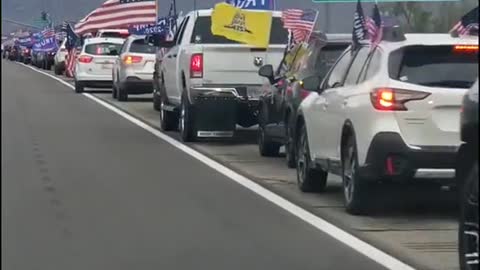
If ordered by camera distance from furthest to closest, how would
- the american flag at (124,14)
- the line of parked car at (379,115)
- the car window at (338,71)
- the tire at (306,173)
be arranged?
1. the american flag at (124,14)
2. the tire at (306,173)
3. the car window at (338,71)
4. the line of parked car at (379,115)

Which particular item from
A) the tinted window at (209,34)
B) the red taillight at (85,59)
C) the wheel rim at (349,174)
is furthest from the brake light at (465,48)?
the red taillight at (85,59)

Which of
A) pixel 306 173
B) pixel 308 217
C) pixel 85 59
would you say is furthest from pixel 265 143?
pixel 85 59

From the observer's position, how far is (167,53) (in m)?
21.5

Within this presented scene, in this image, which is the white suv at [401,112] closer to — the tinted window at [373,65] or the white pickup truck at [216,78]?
the tinted window at [373,65]

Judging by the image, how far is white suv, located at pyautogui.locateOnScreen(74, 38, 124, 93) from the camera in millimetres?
35188

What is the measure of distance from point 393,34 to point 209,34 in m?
8.40

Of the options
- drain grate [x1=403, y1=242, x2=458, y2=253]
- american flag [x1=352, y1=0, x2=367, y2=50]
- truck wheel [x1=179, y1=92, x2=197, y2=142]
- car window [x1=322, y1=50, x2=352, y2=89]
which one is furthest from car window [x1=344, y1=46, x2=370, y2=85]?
truck wheel [x1=179, y1=92, x2=197, y2=142]

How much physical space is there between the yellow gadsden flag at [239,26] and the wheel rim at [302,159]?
535cm

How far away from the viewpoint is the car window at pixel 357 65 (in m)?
11.6

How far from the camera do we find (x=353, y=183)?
11.1 m

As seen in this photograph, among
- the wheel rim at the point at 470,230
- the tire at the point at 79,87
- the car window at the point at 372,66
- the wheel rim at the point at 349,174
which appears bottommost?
the tire at the point at 79,87

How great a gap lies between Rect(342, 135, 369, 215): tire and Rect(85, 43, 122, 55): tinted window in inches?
959

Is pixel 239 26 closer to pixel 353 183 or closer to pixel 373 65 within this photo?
pixel 373 65

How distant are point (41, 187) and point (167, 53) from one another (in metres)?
8.26
